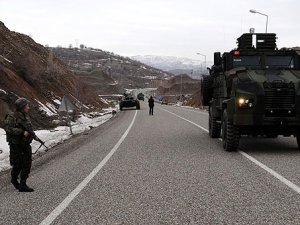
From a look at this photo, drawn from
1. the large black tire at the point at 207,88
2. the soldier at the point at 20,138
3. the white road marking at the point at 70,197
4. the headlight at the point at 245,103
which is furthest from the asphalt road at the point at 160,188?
the large black tire at the point at 207,88

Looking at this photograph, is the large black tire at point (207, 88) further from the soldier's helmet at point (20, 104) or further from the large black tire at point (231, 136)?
the soldier's helmet at point (20, 104)

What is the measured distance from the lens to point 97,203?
21.4 ft

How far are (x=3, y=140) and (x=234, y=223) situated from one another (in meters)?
10.9

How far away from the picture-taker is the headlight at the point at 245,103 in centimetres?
1129

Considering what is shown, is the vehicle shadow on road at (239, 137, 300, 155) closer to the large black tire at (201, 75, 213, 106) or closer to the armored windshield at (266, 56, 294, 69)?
the large black tire at (201, 75, 213, 106)

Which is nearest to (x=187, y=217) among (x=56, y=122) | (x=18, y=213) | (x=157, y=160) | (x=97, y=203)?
(x=97, y=203)

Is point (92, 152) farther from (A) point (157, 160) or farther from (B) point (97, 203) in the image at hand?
(B) point (97, 203)

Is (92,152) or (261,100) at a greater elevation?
(261,100)

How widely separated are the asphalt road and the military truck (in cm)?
67

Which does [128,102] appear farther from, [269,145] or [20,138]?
[20,138]

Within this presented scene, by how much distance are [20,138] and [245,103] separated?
6.04 meters

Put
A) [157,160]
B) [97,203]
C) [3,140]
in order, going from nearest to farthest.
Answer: [97,203] < [157,160] < [3,140]

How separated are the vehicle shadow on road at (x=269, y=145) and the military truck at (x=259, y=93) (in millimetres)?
464

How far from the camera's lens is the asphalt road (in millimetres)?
5777
